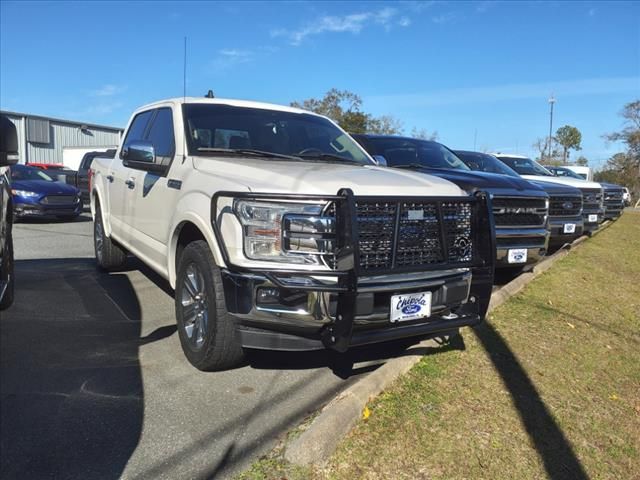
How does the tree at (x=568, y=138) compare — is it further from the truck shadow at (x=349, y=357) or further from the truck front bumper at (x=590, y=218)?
the truck shadow at (x=349, y=357)

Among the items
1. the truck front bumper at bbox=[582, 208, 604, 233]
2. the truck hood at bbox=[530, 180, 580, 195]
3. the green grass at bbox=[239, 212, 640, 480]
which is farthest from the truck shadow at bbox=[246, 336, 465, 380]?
the truck front bumper at bbox=[582, 208, 604, 233]

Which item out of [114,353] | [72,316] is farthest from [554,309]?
[72,316]

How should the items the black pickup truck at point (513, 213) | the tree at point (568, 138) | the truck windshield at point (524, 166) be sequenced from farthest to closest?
the tree at point (568, 138)
the truck windshield at point (524, 166)
the black pickup truck at point (513, 213)

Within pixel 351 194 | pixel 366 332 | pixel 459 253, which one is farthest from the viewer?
pixel 459 253

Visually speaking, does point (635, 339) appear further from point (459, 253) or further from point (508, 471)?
point (508, 471)

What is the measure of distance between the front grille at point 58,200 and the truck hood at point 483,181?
10.3 metres

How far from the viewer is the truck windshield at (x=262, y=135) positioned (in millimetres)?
4383

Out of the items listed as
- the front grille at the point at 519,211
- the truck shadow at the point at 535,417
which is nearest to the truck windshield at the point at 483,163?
the front grille at the point at 519,211

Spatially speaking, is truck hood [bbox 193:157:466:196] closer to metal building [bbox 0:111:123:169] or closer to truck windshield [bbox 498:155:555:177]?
truck windshield [bbox 498:155:555:177]

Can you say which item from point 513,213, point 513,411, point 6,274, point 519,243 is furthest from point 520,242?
point 6,274

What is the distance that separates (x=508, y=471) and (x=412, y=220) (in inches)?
59.5

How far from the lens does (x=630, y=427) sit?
3.28m

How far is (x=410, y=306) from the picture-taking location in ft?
10.9

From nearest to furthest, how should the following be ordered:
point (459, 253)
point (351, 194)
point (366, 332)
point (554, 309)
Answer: point (351, 194)
point (366, 332)
point (459, 253)
point (554, 309)
